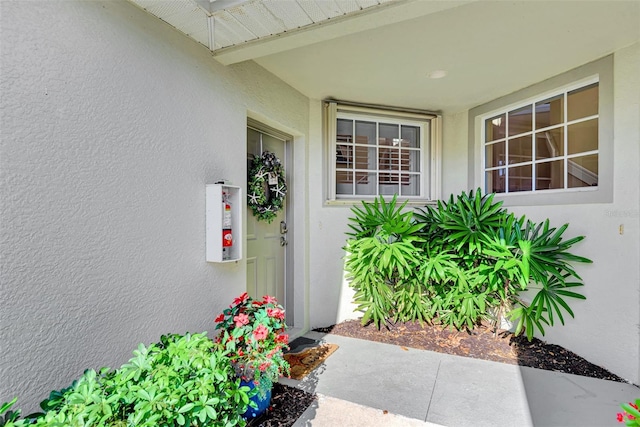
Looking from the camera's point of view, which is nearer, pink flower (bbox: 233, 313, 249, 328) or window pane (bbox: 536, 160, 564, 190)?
pink flower (bbox: 233, 313, 249, 328)

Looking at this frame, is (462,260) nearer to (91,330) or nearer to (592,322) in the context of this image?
(592,322)

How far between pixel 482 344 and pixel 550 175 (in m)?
1.96

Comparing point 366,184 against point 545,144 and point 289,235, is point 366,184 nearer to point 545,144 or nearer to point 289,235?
point 289,235

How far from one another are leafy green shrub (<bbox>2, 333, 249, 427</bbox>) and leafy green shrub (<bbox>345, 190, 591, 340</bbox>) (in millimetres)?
2184

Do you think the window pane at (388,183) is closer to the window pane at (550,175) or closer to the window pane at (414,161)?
the window pane at (414,161)

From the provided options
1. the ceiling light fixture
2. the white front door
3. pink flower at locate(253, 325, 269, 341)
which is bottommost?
pink flower at locate(253, 325, 269, 341)

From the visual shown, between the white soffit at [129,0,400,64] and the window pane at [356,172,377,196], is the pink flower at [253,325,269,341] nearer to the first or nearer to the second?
the white soffit at [129,0,400,64]

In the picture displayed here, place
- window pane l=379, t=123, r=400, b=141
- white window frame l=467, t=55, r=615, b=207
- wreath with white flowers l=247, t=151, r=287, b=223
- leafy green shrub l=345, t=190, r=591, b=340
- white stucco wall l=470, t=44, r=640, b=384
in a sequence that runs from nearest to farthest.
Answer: white stucco wall l=470, t=44, r=640, b=384 < white window frame l=467, t=55, r=615, b=207 < leafy green shrub l=345, t=190, r=591, b=340 < wreath with white flowers l=247, t=151, r=287, b=223 < window pane l=379, t=123, r=400, b=141

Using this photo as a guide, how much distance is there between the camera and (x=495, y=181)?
4.04 meters

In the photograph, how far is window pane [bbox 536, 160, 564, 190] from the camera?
129 inches

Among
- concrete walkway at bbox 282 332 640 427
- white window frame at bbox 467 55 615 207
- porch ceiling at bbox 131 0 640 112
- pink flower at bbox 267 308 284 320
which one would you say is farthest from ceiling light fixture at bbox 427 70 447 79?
concrete walkway at bbox 282 332 640 427

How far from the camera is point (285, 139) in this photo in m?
3.69

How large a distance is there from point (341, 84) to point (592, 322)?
11.1 ft

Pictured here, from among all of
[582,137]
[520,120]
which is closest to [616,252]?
[582,137]
